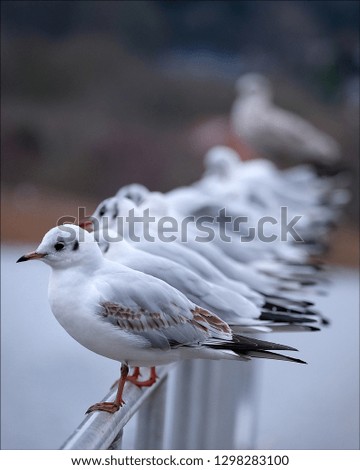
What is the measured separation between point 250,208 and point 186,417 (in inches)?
24.4

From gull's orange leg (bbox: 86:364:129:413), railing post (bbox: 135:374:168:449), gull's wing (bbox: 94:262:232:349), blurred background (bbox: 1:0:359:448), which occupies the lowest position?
railing post (bbox: 135:374:168:449)

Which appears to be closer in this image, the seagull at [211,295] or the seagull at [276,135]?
the seagull at [211,295]

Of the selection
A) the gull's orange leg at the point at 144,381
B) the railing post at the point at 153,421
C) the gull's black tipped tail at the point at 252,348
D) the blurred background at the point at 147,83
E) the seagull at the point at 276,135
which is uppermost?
the blurred background at the point at 147,83

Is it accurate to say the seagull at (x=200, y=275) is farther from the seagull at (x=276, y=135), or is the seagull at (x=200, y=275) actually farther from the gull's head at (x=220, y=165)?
the seagull at (x=276, y=135)

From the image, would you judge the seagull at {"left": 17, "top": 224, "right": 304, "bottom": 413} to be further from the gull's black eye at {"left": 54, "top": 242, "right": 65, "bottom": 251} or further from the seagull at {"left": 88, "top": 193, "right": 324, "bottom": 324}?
the seagull at {"left": 88, "top": 193, "right": 324, "bottom": 324}

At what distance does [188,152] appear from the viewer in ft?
14.7

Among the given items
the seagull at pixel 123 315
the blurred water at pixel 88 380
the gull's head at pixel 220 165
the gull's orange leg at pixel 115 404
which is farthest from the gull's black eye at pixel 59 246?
the gull's head at pixel 220 165

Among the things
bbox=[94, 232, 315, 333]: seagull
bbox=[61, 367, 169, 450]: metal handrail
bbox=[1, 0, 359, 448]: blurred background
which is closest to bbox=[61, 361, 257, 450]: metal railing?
bbox=[61, 367, 169, 450]: metal handrail

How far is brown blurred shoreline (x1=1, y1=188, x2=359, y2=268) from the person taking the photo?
3.41 meters

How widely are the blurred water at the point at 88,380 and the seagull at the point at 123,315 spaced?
894 millimetres

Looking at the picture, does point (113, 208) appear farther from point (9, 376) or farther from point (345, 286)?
point (345, 286)

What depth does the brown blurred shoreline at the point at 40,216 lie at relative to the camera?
341cm
